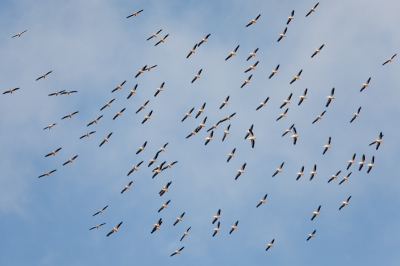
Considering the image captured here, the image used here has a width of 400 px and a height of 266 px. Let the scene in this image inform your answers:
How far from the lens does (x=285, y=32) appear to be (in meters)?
95.9

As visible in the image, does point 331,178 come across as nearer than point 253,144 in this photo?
No

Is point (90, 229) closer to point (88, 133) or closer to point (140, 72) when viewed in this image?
point (88, 133)

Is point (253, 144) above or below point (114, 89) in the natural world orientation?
below

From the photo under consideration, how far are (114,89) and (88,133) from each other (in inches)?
348

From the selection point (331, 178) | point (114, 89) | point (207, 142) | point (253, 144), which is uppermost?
point (114, 89)

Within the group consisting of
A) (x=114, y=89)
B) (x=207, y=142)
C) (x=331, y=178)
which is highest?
(x=114, y=89)

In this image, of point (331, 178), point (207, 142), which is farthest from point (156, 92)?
point (331, 178)

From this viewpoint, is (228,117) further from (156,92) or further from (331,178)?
(331,178)

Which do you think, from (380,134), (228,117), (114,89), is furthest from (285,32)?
(114,89)

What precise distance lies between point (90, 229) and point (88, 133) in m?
16.1

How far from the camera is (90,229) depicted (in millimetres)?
96000

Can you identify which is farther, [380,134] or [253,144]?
[380,134]

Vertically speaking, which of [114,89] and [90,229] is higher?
[114,89]

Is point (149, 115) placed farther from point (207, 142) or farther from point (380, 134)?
point (380, 134)
